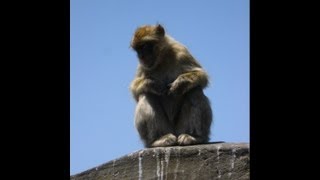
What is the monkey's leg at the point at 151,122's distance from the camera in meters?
12.2

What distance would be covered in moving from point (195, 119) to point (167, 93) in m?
1.00

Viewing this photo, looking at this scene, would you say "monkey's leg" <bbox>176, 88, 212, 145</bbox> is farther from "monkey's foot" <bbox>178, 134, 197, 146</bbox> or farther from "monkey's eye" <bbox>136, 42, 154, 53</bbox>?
"monkey's eye" <bbox>136, 42, 154, 53</bbox>

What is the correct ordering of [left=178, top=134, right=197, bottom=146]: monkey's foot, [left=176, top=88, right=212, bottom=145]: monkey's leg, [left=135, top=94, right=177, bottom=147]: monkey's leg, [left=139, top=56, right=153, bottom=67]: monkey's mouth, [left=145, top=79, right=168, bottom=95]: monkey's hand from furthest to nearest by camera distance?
[left=139, top=56, right=153, bottom=67]: monkey's mouth
[left=145, top=79, right=168, bottom=95]: monkey's hand
[left=135, top=94, right=177, bottom=147]: monkey's leg
[left=176, top=88, right=212, bottom=145]: monkey's leg
[left=178, top=134, right=197, bottom=146]: monkey's foot

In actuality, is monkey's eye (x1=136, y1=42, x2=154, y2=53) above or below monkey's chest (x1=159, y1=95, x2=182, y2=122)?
above

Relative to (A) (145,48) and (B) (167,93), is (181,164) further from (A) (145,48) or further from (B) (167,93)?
(A) (145,48)

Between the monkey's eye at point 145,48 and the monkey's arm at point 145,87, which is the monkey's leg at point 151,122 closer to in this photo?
the monkey's arm at point 145,87

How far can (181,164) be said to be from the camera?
9.98 m

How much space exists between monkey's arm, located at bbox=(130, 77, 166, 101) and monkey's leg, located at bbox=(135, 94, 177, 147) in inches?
5.1

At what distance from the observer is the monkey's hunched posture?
1209 cm

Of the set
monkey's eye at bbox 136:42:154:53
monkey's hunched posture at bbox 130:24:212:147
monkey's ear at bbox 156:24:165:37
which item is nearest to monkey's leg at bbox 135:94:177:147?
monkey's hunched posture at bbox 130:24:212:147

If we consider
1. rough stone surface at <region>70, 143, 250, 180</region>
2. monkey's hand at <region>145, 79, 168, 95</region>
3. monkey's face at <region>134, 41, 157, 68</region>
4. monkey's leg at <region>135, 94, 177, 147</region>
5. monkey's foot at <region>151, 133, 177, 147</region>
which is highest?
monkey's face at <region>134, 41, 157, 68</region>
